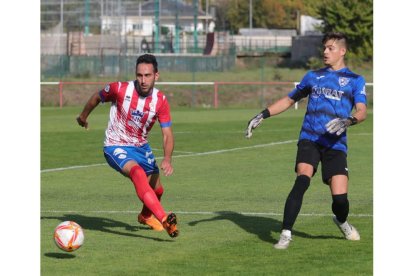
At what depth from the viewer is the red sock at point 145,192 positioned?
11641 millimetres

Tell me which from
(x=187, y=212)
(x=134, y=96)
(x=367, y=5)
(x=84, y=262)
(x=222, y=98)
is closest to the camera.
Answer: (x=84, y=262)

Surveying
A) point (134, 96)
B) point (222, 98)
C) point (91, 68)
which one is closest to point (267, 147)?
point (134, 96)

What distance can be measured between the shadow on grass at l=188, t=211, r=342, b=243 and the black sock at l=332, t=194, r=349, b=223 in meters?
0.45

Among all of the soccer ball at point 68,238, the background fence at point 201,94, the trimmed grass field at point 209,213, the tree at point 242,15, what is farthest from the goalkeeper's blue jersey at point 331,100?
the tree at point 242,15

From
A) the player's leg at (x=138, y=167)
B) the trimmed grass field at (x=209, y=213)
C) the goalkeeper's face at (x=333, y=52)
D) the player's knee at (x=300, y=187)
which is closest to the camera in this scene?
the trimmed grass field at (x=209, y=213)

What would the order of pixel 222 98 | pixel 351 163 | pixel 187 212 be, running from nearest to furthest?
pixel 187 212, pixel 351 163, pixel 222 98

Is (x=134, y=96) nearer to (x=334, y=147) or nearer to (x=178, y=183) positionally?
(x=334, y=147)

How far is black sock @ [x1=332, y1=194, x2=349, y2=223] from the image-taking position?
11.6 m

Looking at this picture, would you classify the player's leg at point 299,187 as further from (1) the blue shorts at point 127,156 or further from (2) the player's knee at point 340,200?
(1) the blue shorts at point 127,156

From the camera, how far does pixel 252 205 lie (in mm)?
15336

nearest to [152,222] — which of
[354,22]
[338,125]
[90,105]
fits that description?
[90,105]

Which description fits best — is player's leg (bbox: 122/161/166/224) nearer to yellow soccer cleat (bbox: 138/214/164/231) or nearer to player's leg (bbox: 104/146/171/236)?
player's leg (bbox: 104/146/171/236)

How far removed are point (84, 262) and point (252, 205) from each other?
5.02 metres

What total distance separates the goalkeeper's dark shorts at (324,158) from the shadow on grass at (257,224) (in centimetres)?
87
